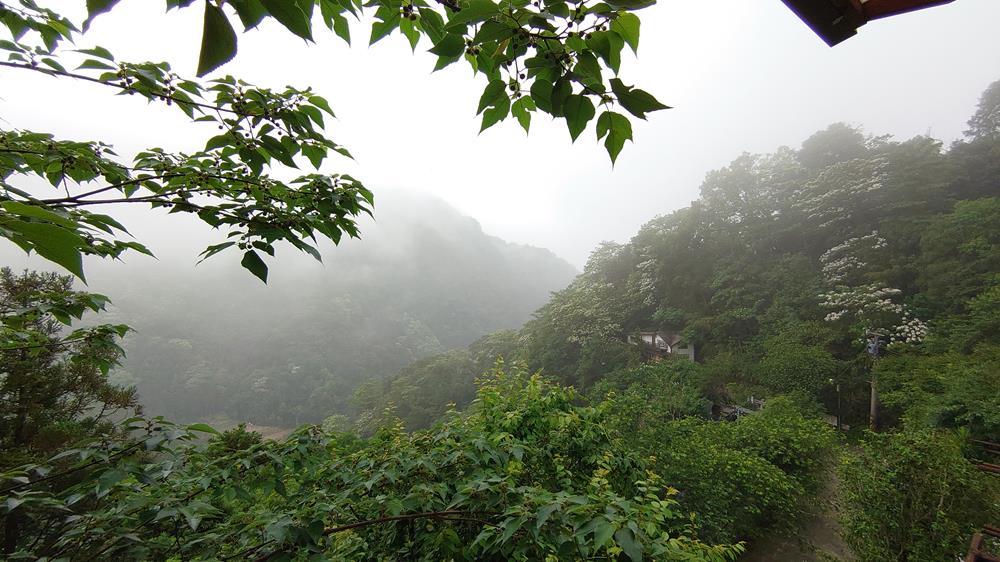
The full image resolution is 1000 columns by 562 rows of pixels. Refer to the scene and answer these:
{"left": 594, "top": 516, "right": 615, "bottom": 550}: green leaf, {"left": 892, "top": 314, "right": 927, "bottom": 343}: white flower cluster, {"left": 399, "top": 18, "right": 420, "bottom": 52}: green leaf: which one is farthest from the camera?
{"left": 892, "top": 314, "right": 927, "bottom": 343}: white flower cluster

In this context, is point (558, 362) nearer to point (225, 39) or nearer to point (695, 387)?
point (695, 387)

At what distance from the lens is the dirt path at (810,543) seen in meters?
6.84

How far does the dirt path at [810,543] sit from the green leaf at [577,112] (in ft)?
29.8

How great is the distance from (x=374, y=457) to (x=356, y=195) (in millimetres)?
1603

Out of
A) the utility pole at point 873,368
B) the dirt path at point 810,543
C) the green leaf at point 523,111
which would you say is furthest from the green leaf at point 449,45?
the utility pole at point 873,368

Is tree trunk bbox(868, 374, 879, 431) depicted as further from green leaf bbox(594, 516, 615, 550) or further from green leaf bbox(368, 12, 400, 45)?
green leaf bbox(368, 12, 400, 45)

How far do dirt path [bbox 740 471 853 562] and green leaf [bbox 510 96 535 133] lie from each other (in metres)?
9.06

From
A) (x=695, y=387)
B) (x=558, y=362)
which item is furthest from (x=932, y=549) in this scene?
(x=558, y=362)

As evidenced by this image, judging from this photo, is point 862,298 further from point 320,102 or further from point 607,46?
point 320,102

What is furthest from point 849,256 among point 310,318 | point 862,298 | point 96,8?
point 310,318

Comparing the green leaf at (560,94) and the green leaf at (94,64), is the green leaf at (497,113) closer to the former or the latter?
the green leaf at (560,94)

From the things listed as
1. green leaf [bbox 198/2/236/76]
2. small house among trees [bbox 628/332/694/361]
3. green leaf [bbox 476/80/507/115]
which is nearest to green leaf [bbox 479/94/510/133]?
green leaf [bbox 476/80/507/115]

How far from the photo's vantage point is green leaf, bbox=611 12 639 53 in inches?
30.0

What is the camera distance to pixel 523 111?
99cm
